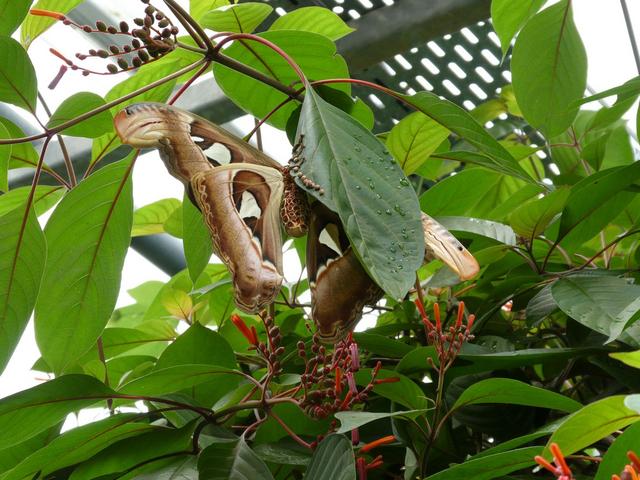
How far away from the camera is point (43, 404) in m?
0.68

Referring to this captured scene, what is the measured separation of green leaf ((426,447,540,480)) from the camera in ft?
1.71

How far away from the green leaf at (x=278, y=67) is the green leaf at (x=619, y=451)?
16.1 inches

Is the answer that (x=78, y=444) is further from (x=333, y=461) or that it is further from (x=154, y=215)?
(x=154, y=215)

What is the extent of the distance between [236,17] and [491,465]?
484 mm

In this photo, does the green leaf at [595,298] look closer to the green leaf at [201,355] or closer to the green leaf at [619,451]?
the green leaf at [619,451]

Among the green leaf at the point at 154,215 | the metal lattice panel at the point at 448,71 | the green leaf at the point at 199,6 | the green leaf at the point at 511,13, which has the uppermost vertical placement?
the metal lattice panel at the point at 448,71

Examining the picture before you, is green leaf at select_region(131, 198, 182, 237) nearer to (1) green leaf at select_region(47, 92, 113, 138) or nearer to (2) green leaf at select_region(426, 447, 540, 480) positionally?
(1) green leaf at select_region(47, 92, 113, 138)

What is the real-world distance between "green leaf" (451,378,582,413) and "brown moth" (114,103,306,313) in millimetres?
193

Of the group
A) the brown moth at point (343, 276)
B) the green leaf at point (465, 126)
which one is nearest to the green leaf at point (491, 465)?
the brown moth at point (343, 276)

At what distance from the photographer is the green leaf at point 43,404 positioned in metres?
0.67

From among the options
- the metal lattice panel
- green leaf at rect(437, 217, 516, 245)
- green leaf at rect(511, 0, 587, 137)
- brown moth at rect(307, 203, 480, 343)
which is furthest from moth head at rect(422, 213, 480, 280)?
the metal lattice panel

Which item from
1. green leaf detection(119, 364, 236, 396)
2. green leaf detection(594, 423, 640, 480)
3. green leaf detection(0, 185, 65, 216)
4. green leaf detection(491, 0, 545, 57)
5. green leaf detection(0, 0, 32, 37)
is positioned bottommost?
green leaf detection(594, 423, 640, 480)

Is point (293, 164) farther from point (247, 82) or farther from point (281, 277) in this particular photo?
point (247, 82)

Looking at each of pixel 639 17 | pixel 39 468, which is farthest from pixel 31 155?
pixel 639 17
